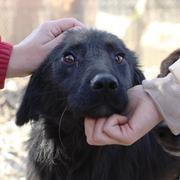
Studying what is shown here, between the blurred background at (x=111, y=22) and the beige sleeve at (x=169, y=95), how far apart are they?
271 centimetres

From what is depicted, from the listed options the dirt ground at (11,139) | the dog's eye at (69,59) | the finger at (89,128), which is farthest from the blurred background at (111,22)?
the finger at (89,128)

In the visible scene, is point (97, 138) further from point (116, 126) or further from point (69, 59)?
point (69, 59)

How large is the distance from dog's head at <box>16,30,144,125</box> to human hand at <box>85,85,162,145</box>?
5cm

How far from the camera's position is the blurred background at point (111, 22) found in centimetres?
561

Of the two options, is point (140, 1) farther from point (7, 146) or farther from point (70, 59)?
point (70, 59)

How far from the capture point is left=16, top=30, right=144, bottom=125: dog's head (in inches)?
89.7

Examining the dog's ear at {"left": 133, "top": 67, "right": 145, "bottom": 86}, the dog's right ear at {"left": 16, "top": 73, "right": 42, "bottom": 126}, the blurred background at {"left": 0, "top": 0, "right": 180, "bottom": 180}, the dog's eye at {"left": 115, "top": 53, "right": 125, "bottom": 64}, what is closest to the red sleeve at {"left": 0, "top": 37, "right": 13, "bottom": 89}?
the dog's right ear at {"left": 16, "top": 73, "right": 42, "bottom": 126}

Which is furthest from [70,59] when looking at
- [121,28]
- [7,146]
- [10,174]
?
[121,28]

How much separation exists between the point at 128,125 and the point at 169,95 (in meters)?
0.22

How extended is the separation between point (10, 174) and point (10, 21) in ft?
8.63

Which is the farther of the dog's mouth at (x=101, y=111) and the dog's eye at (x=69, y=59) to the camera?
the dog's eye at (x=69, y=59)

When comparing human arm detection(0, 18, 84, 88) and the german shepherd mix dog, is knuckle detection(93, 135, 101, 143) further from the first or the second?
human arm detection(0, 18, 84, 88)

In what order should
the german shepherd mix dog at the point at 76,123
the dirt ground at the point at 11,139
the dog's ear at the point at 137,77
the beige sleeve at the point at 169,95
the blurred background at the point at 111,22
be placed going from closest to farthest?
the beige sleeve at the point at 169,95
the german shepherd mix dog at the point at 76,123
the dog's ear at the point at 137,77
the dirt ground at the point at 11,139
the blurred background at the point at 111,22

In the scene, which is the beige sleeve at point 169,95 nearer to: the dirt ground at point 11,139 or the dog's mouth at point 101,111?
the dog's mouth at point 101,111
